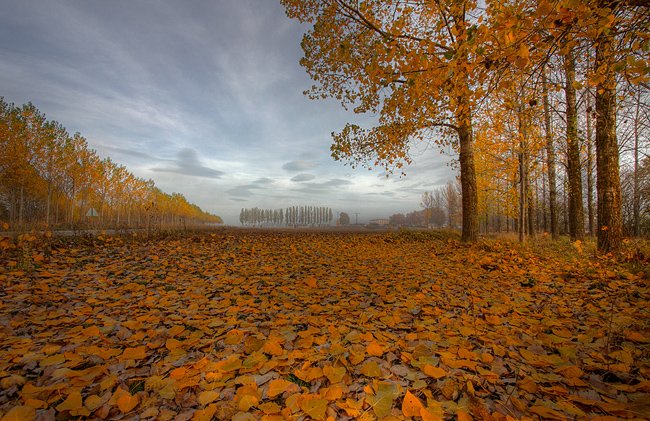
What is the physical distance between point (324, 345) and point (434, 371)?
0.87m

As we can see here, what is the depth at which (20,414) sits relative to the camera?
1.38 m

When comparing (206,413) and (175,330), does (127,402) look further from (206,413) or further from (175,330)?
(175,330)

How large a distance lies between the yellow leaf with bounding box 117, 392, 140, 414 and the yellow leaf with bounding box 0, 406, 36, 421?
0.38 metres

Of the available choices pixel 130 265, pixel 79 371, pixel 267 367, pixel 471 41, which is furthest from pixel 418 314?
pixel 130 265

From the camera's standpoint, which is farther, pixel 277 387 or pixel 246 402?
pixel 277 387

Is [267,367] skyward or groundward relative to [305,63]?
groundward

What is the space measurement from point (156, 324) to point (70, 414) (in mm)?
1286

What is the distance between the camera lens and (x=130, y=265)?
518 cm

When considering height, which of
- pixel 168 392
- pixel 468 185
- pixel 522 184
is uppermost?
pixel 522 184

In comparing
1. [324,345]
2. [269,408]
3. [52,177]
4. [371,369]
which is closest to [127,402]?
[269,408]

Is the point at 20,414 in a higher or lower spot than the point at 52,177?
lower

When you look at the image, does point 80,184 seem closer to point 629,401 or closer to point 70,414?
point 70,414

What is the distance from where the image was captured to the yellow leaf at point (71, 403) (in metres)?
1.46

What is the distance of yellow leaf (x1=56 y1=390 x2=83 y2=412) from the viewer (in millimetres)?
1462
